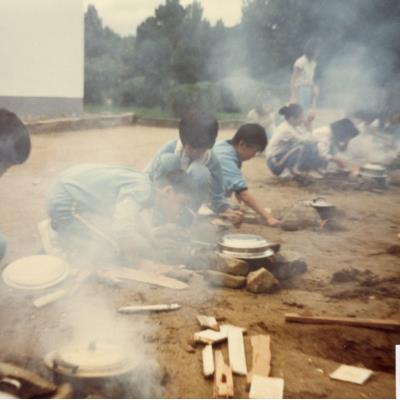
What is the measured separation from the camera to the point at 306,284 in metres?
2.40

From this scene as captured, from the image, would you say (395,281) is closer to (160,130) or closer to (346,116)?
(160,130)

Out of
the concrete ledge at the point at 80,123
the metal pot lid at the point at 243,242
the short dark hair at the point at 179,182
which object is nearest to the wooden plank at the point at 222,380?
the metal pot lid at the point at 243,242

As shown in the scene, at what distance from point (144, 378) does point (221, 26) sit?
235 cm

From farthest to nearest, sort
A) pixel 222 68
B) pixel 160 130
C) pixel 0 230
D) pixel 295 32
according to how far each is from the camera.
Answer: pixel 160 130 → pixel 295 32 → pixel 222 68 → pixel 0 230

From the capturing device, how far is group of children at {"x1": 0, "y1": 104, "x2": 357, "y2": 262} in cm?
247

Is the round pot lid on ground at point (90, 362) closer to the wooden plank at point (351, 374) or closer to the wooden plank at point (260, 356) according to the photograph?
the wooden plank at point (260, 356)

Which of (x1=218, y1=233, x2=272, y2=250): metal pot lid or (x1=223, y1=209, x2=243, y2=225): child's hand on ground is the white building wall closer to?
(x1=223, y1=209, x2=243, y2=225): child's hand on ground

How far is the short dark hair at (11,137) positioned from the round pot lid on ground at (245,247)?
1.06 meters


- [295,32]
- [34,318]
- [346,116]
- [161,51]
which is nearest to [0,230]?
[34,318]

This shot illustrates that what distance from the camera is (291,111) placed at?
15.6 ft

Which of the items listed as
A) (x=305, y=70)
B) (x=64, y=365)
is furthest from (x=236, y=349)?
(x=305, y=70)

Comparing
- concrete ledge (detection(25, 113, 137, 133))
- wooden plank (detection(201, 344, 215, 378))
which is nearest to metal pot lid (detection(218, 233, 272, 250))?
wooden plank (detection(201, 344, 215, 378))

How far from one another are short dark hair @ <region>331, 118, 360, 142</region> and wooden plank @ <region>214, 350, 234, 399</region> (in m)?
3.63

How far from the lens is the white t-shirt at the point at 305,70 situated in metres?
4.16
